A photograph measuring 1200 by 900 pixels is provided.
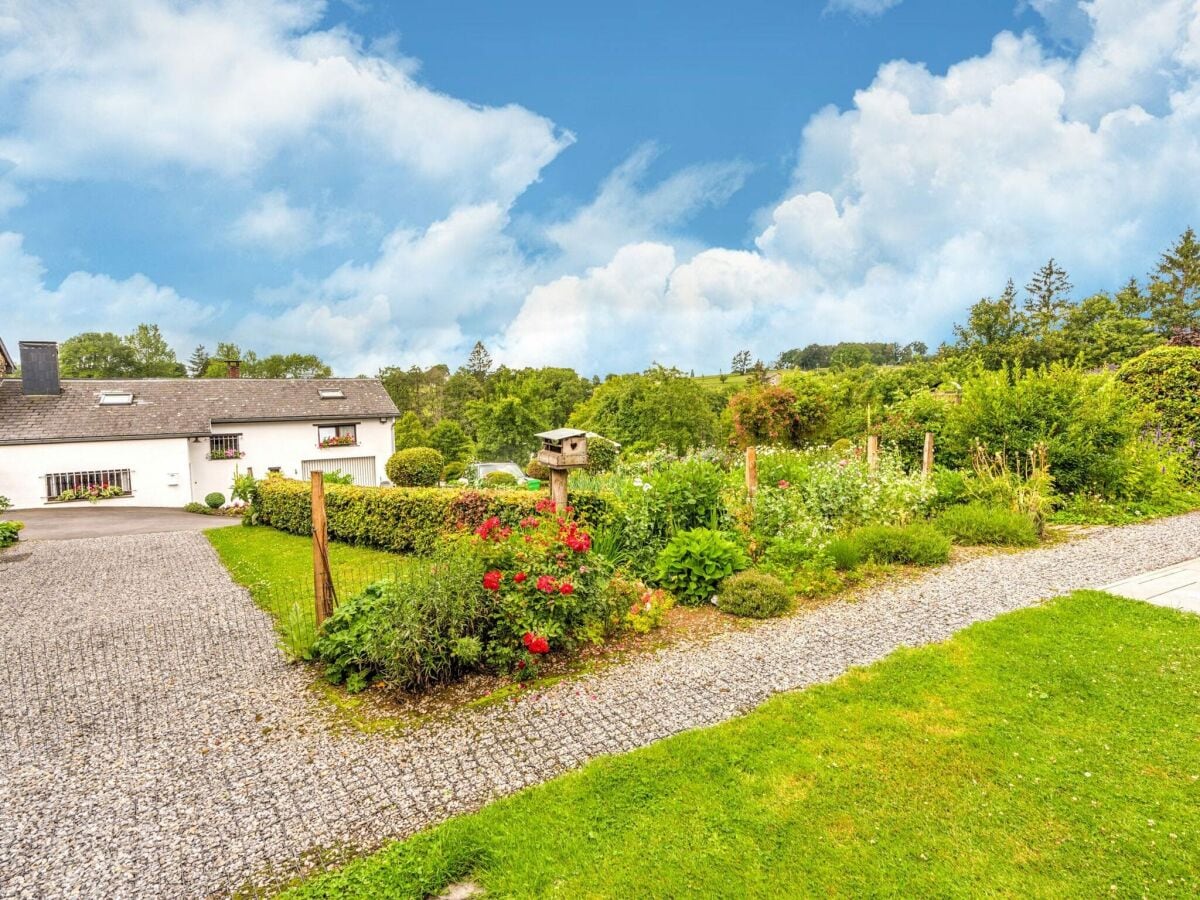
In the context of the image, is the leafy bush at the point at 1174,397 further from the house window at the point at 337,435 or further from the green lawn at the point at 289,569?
the house window at the point at 337,435

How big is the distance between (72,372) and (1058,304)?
2681 inches

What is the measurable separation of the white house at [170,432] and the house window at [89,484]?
0.10 feet

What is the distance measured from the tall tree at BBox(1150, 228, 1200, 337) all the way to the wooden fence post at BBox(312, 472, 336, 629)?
4231cm

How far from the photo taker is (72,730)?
13.1 ft

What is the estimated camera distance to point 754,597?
5547 millimetres

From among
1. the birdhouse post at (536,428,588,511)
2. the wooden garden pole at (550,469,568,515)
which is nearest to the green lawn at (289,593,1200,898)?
the wooden garden pole at (550,469,568,515)

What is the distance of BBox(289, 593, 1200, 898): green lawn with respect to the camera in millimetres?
2357

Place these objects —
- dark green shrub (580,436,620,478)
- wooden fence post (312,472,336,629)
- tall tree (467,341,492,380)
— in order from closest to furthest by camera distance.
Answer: wooden fence post (312,472,336,629) < dark green shrub (580,436,620,478) < tall tree (467,341,492,380)

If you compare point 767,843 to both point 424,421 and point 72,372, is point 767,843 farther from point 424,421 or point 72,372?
point 72,372

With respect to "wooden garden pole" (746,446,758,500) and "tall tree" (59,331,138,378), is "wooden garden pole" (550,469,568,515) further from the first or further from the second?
"tall tree" (59,331,138,378)

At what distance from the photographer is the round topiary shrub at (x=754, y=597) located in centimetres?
552

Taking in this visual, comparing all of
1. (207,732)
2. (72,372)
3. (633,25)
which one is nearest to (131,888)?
(207,732)

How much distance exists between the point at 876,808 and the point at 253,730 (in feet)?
12.6

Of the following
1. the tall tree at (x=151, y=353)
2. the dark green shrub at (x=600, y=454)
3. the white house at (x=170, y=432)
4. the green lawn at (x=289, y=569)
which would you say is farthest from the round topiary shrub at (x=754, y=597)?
the tall tree at (x=151, y=353)
